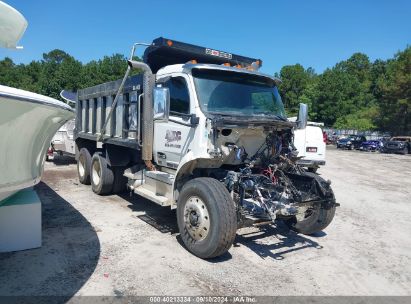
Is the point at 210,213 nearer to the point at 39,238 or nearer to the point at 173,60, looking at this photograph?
the point at 39,238

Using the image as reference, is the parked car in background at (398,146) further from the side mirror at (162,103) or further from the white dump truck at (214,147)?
the side mirror at (162,103)

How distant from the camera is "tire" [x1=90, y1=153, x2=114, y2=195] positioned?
8.22 m

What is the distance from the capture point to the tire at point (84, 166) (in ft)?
30.7

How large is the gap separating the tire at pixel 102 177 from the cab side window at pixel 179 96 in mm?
2858

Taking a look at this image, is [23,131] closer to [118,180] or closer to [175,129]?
[175,129]

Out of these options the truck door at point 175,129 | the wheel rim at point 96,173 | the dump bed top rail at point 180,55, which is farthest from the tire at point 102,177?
the dump bed top rail at point 180,55

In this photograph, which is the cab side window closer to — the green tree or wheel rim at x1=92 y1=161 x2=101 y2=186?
wheel rim at x1=92 y1=161 x2=101 y2=186

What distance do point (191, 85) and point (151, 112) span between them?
1047mm

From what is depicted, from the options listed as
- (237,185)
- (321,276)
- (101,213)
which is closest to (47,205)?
(101,213)

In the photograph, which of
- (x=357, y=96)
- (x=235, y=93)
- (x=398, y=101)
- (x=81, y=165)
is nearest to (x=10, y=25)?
(x=235, y=93)

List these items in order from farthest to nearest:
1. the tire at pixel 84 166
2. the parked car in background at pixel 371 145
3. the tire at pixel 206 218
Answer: the parked car in background at pixel 371 145
the tire at pixel 84 166
the tire at pixel 206 218

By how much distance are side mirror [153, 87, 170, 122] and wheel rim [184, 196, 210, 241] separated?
129 centimetres

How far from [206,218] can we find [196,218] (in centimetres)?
18

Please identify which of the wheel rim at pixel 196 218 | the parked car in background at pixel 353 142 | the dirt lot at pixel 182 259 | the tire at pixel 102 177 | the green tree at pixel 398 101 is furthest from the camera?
the green tree at pixel 398 101
